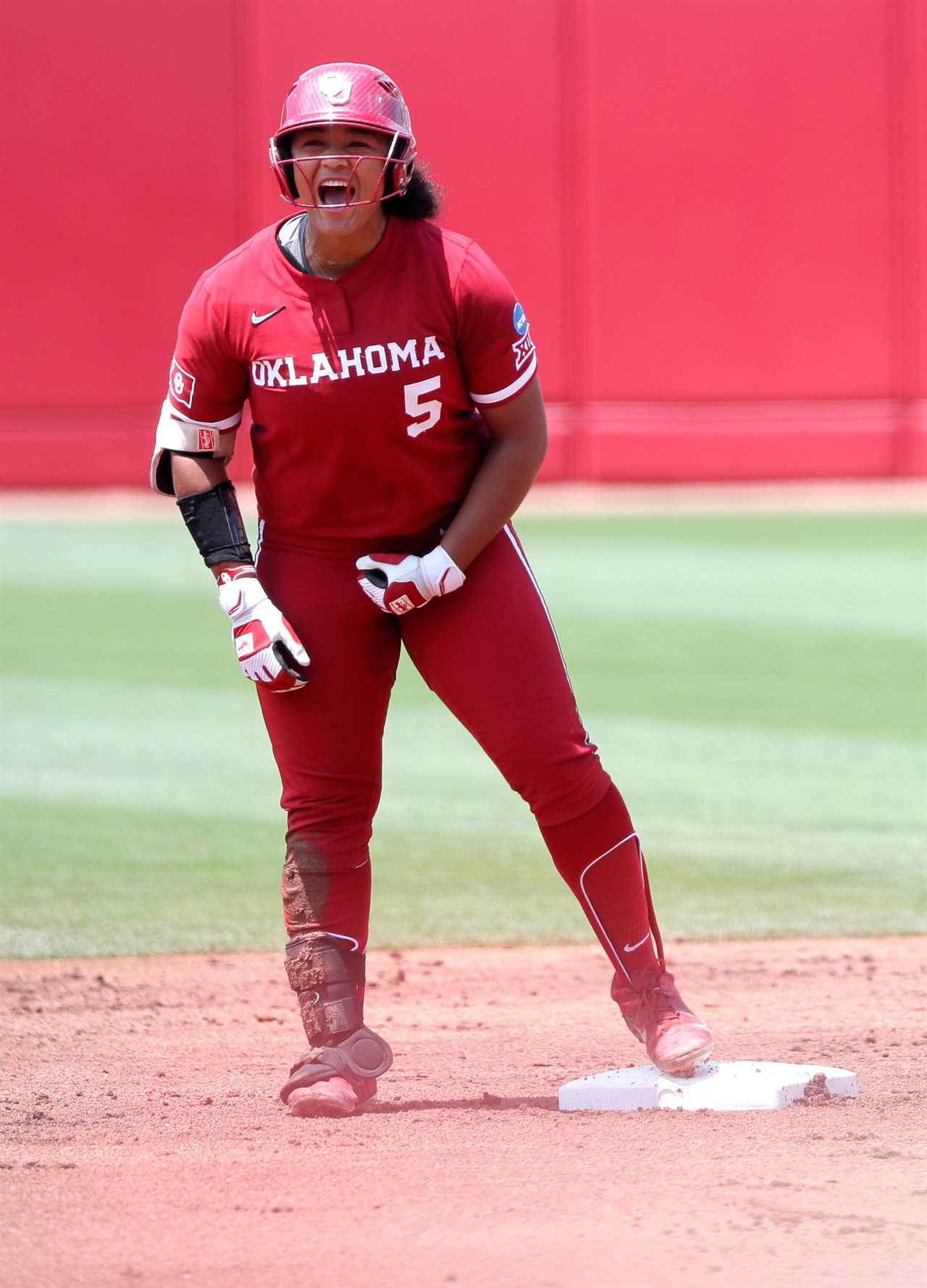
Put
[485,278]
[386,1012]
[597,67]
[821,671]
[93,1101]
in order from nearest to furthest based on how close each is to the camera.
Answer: [485,278]
[93,1101]
[386,1012]
[821,671]
[597,67]

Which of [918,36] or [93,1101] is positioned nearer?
[93,1101]

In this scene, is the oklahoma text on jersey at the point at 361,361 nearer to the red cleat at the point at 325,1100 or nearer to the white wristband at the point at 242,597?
the white wristband at the point at 242,597

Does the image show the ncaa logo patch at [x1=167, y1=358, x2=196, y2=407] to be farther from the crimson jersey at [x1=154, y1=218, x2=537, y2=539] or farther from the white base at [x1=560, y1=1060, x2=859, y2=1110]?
the white base at [x1=560, y1=1060, x2=859, y2=1110]

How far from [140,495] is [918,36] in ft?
26.7

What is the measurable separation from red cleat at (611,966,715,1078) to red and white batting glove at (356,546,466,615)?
878 millimetres

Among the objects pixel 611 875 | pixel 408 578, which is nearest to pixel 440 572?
pixel 408 578

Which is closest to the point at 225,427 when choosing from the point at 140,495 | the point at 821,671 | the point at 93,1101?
the point at 93,1101

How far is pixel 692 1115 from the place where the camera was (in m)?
3.60

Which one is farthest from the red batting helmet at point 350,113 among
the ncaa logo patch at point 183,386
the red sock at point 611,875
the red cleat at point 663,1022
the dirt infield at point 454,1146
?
the dirt infield at point 454,1146

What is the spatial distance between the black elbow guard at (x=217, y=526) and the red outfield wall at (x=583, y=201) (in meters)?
13.1

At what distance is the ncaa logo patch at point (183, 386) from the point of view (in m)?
3.60

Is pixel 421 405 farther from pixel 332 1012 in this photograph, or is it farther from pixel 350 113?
pixel 332 1012

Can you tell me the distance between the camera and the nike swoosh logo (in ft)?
11.5

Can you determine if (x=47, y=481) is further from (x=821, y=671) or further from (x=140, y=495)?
(x=821, y=671)
